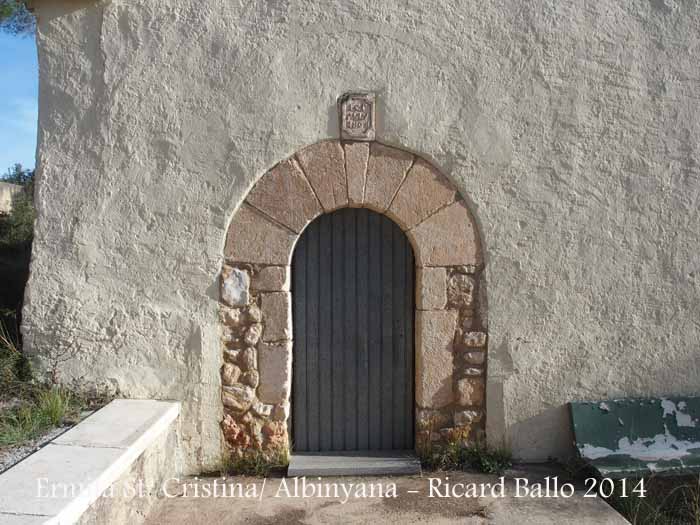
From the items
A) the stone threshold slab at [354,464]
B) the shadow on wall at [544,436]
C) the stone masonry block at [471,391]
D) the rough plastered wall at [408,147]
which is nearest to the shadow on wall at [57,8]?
the rough plastered wall at [408,147]

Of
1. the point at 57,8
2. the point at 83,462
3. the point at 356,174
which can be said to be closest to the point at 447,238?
the point at 356,174

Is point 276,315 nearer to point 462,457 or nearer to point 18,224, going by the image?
point 462,457

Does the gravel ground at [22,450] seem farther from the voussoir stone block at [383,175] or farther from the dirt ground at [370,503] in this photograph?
the voussoir stone block at [383,175]

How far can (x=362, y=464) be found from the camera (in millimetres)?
3645

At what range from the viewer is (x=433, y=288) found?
12.0 ft

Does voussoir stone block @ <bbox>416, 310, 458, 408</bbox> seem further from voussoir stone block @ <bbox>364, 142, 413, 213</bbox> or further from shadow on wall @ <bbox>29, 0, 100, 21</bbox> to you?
shadow on wall @ <bbox>29, 0, 100, 21</bbox>

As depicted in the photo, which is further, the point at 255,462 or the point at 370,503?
the point at 255,462

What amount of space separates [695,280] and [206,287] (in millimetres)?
3196

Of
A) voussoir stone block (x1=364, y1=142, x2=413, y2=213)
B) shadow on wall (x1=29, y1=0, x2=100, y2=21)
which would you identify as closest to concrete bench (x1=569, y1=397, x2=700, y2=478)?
voussoir stone block (x1=364, y1=142, x2=413, y2=213)

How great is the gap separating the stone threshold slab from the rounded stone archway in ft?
0.63

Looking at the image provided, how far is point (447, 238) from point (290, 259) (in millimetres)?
1016

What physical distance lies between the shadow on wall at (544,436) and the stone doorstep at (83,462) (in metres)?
2.21

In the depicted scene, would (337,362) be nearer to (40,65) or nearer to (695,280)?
(695,280)

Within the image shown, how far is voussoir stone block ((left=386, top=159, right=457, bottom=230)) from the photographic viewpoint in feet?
11.9
